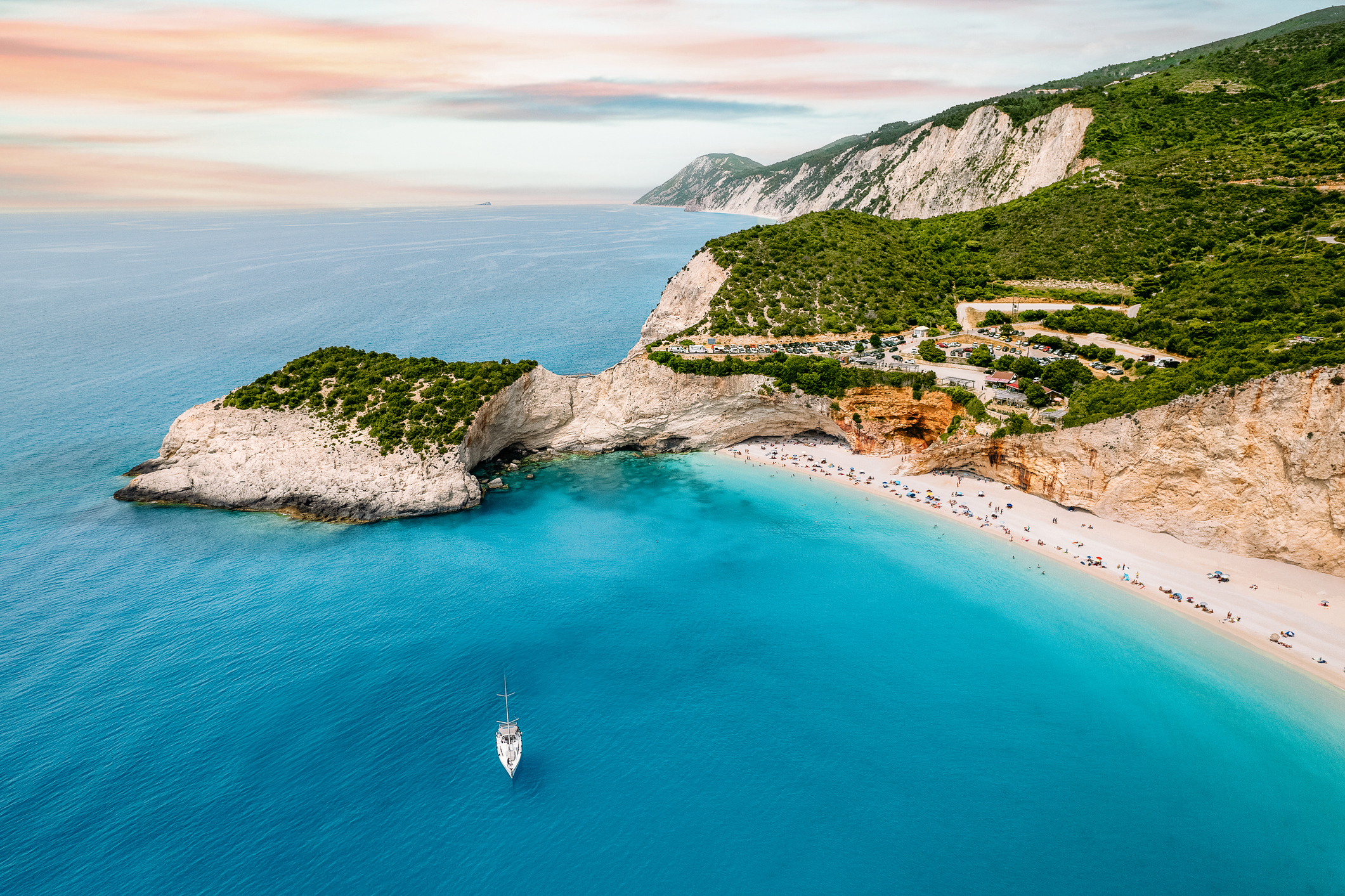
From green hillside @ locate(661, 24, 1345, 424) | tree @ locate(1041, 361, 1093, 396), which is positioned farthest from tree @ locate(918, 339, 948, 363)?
tree @ locate(1041, 361, 1093, 396)

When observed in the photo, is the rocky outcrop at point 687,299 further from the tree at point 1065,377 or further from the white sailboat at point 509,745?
the white sailboat at point 509,745

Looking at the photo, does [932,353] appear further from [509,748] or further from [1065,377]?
[509,748]

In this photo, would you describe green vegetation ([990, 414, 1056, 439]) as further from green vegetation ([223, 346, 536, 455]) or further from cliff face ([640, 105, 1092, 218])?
cliff face ([640, 105, 1092, 218])

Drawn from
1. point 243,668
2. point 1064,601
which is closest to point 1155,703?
point 1064,601

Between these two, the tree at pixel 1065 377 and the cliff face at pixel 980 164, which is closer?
the tree at pixel 1065 377

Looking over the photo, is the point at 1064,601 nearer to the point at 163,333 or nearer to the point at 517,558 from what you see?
the point at 517,558

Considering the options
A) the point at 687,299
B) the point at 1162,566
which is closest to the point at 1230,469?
the point at 1162,566

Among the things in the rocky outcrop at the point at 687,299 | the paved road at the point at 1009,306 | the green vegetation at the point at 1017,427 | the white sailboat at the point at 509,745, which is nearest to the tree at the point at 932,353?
the paved road at the point at 1009,306
